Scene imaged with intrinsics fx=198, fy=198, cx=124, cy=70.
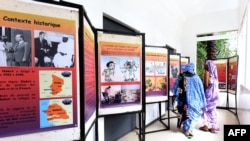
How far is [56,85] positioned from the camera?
49.8 inches

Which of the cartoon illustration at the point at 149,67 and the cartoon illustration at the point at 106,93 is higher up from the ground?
the cartoon illustration at the point at 149,67

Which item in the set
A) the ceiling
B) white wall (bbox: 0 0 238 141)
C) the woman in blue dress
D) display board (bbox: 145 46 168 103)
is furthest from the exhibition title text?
the ceiling

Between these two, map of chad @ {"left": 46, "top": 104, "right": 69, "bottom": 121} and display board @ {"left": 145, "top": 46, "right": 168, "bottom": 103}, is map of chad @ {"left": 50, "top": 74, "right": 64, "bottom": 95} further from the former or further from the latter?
display board @ {"left": 145, "top": 46, "right": 168, "bottom": 103}

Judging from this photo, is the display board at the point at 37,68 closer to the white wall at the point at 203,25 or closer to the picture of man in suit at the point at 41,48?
the picture of man in suit at the point at 41,48

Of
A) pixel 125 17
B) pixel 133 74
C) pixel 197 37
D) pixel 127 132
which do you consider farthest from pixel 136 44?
pixel 197 37

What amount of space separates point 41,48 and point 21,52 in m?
0.11

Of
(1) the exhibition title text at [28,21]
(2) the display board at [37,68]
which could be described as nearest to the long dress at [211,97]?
(2) the display board at [37,68]

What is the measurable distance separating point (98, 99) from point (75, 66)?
0.97m

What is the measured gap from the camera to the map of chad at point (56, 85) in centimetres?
125

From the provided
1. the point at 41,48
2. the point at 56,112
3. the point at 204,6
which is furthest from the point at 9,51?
the point at 204,6

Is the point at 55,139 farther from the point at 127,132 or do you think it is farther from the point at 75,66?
the point at 127,132

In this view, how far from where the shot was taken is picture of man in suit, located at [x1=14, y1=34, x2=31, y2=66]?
110 cm

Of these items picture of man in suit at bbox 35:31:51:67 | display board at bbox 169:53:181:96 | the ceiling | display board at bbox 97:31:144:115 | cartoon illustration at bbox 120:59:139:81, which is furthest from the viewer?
the ceiling

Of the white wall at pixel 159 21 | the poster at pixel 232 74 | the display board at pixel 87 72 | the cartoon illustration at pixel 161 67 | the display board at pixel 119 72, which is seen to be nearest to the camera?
the display board at pixel 87 72
